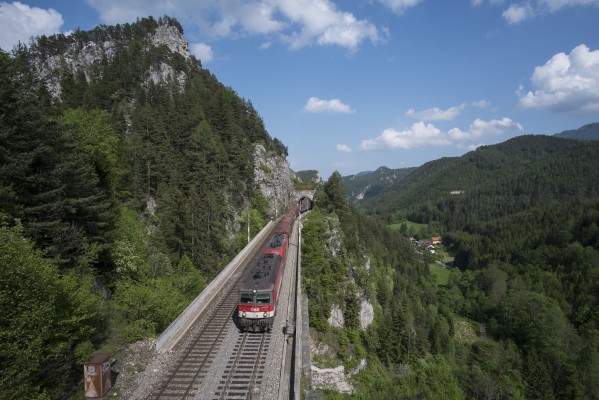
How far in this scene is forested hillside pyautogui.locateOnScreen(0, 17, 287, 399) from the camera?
10.8 meters

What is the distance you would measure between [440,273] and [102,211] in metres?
149

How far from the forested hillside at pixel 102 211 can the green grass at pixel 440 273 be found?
10387cm

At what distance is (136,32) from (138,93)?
161 ft

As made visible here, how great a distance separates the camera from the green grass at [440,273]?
136 meters

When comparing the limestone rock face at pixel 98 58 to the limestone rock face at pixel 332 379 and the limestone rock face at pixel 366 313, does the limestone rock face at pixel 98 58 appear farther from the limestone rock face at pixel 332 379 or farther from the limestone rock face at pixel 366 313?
the limestone rock face at pixel 332 379

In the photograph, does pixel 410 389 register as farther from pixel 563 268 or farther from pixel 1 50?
pixel 563 268

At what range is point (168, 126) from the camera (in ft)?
166

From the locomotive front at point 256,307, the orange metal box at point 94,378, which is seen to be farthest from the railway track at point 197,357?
the orange metal box at point 94,378

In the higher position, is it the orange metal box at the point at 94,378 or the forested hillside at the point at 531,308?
the orange metal box at the point at 94,378

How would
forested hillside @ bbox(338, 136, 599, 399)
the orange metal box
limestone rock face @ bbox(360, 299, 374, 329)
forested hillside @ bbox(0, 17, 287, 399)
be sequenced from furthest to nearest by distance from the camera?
forested hillside @ bbox(338, 136, 599, 399) → limestone rock face @ bbox(360, 299, 374, 329) → the orange metal box → forested hillside @ bbox(0, 17, 287, 399)

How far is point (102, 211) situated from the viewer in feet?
77.1

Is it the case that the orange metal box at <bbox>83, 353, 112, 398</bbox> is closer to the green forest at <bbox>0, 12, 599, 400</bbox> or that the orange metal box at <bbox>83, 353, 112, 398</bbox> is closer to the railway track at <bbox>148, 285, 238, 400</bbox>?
the green forest at <bbox>0, 12, 599, 400</bbox>

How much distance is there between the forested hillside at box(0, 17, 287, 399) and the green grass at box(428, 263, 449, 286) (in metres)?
104

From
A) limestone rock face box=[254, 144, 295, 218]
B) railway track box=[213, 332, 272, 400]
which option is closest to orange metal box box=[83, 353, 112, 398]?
railway track box=[213, 332, 272, 400]
